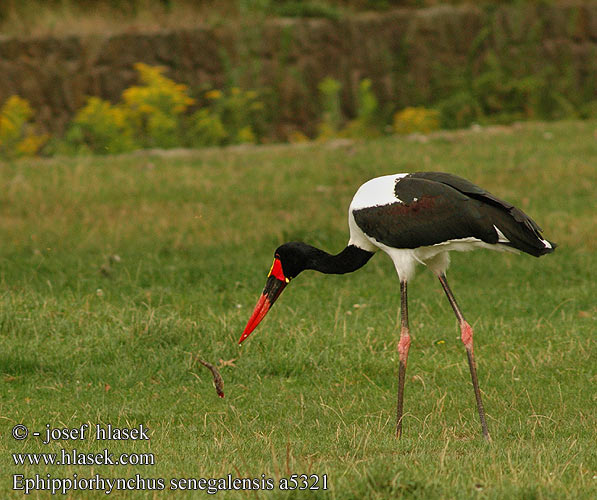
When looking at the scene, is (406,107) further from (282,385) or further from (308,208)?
(282,385)

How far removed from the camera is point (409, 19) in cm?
1905

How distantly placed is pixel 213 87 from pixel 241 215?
689 cm

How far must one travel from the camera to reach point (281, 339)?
783cm

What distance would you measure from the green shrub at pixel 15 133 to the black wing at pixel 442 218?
31.6 feet

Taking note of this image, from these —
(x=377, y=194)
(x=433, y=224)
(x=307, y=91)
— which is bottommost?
(x=433, y=224)

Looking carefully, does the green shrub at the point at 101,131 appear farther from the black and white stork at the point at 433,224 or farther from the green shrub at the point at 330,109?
the black and white stork at the point at 433,224

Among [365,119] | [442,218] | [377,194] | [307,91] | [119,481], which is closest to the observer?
[119,481]

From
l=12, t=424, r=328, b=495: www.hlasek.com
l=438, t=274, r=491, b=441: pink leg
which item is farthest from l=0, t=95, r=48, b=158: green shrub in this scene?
l=12, t=424, r=328, b=495: www.hlasek.com

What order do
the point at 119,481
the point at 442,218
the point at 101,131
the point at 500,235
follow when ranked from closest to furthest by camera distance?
the point at 119,481 < the point at 500,235 < the point at 442,218 < the point at 101,131

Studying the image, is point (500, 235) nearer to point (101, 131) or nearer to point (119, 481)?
point (119, 481)

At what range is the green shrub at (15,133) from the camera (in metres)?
15.1

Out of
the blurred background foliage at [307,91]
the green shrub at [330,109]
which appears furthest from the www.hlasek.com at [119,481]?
the green shrub at [330,109]

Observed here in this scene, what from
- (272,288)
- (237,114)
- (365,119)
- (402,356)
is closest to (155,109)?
(237,114)

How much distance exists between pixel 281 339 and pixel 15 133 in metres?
8.64
